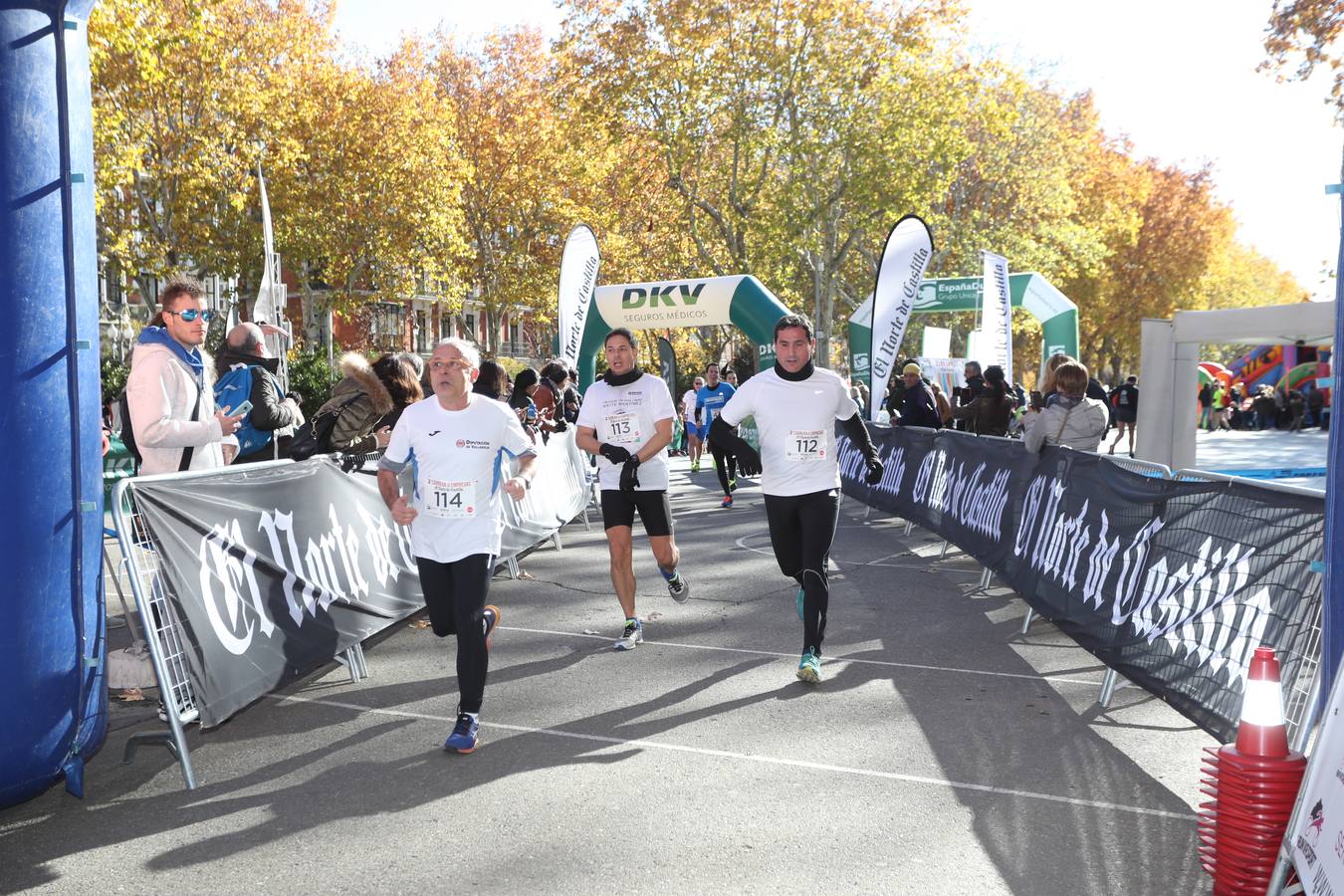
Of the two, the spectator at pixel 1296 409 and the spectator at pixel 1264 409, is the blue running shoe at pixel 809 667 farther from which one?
the spectator at pixel 1264 409

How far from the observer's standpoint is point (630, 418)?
7.47m

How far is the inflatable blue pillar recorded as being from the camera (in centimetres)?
443

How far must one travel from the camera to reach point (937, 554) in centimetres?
1159

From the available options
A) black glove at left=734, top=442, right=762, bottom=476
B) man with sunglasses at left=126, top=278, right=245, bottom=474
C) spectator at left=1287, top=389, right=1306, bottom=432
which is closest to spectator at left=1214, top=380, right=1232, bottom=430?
spectator at left=1287, top=389, right=1306, bottom=432

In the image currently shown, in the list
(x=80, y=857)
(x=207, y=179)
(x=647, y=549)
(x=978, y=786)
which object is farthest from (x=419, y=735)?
(x=207, y=179)

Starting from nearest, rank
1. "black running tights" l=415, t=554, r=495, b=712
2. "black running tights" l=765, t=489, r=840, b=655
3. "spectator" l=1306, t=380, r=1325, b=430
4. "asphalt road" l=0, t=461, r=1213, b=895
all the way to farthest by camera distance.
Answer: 1. "asphalt road" l=0, t=461, r=1213, b=895
2. "black running tights" l=415, t=554, r=495, b=712
3. "black running tights" l=765, t=489, r=840, b=655
4. "spectator" l=1306, t=380, r=1325, b=430

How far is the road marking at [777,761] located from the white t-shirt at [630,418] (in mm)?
2124

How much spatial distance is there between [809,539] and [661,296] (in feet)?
45.8

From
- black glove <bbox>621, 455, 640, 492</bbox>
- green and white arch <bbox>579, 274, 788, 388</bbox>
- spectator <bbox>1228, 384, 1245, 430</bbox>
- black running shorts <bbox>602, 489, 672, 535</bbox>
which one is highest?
green and white arch <bbox>579, 274, 788, 388</bbox>

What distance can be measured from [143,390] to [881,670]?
4.12 metres

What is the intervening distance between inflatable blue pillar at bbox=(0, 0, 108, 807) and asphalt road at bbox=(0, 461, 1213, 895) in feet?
1.38

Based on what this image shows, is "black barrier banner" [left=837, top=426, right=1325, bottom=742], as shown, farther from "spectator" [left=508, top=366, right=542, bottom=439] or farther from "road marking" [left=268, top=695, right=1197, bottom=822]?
"spectator" [left=508, top=366, right=542, bottom=439]

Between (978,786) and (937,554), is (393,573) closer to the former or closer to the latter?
(978,786)

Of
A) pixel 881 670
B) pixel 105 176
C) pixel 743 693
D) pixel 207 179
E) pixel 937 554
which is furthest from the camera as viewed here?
pixel 207 179
